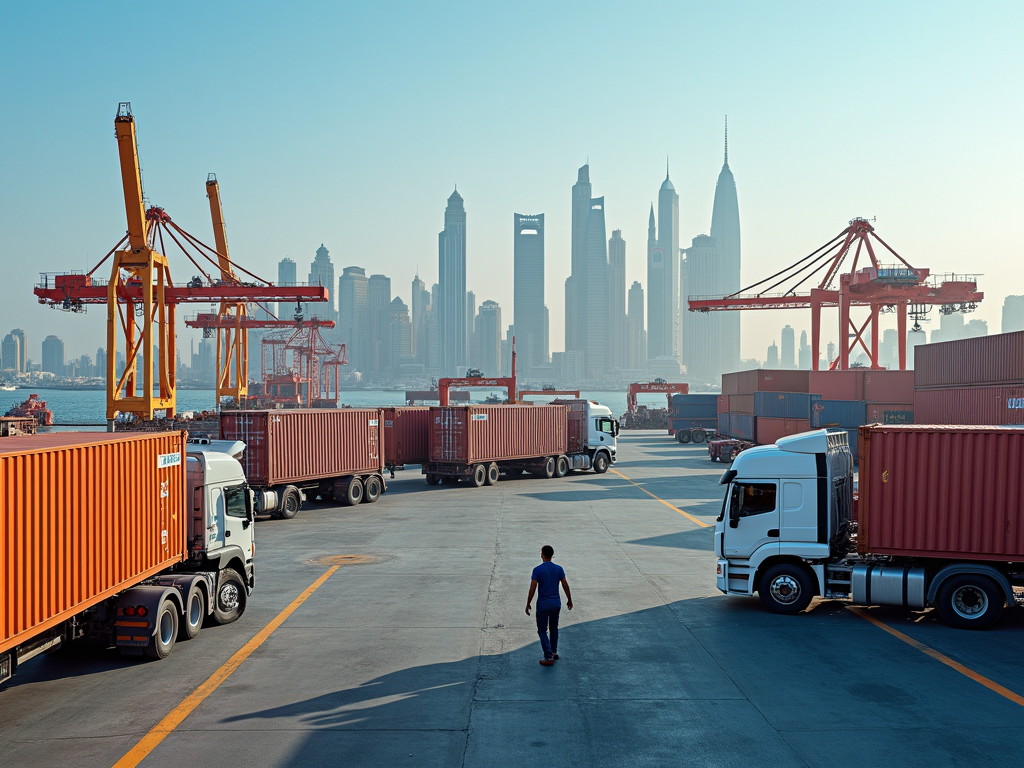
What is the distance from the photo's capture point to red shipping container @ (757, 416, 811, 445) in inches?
1859

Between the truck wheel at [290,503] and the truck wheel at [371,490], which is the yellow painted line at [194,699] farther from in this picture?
the truck wheel at [371,490]

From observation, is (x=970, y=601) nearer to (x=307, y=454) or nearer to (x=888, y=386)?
(x=307, y=454)

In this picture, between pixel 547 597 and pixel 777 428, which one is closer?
pixel 547 597

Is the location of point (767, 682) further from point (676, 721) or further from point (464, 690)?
point (464, 690)

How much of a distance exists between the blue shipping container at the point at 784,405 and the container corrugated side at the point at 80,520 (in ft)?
133

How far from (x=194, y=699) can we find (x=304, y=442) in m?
18.5

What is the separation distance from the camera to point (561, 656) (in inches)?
Answer: 475

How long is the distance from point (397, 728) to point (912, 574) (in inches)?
367

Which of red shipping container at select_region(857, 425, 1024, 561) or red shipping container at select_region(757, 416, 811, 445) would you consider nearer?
red shipping container at select_region(857, 425, 1024, 561)

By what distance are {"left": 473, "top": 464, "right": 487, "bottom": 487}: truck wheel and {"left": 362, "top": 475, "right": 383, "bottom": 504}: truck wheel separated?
18.5 ft

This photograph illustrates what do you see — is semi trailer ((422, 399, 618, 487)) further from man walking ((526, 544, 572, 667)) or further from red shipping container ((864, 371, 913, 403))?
man walking ((526, 544, 572, 667))

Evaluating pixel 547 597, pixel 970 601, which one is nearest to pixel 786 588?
pixel 970 601

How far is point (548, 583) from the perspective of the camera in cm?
1127

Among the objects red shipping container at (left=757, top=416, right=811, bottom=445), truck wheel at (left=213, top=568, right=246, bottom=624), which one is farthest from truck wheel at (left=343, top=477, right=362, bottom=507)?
red shipping container at (left=757, top=416, right=811, bottom=445)
